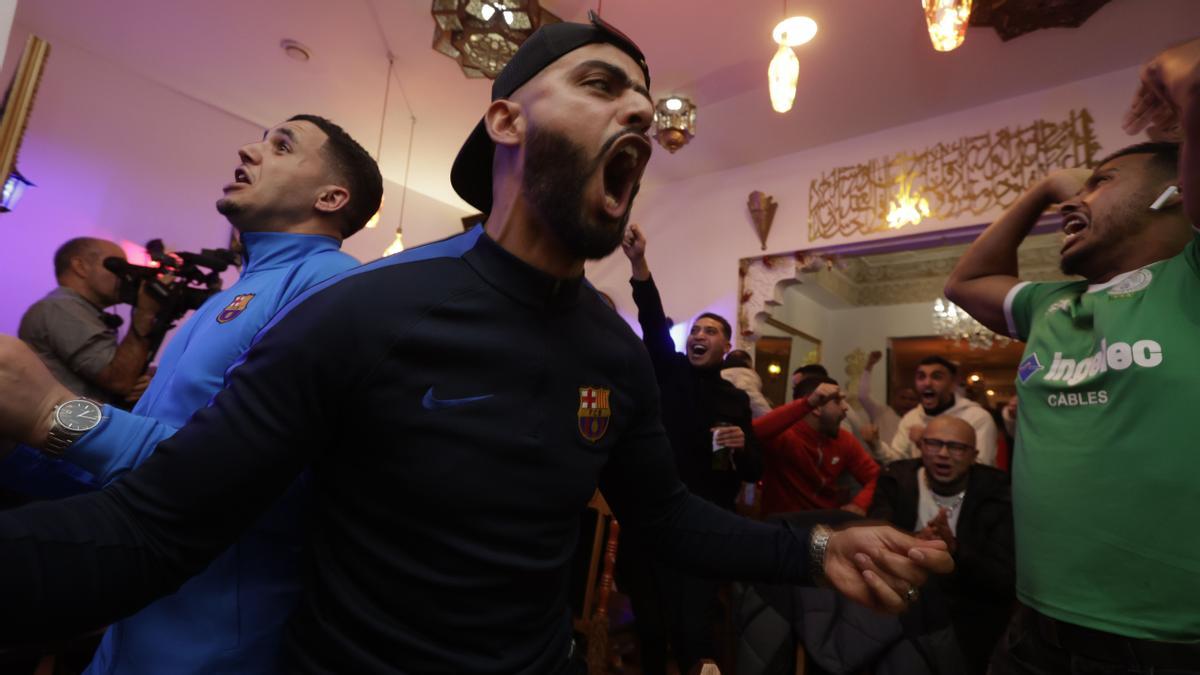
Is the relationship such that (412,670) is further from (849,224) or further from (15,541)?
(849,224)

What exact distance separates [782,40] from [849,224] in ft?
7.94

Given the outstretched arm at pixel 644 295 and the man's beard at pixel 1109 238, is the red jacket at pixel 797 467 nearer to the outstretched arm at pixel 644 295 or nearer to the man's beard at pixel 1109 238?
the outstretched arm at pixel 644 295

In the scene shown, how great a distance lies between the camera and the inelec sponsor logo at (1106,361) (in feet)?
3.58

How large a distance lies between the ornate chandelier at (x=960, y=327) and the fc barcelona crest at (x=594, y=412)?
735cm

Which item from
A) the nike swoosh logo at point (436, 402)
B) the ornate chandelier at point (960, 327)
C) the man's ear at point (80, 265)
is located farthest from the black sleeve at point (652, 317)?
the ornate chandelier at point (960, 327)

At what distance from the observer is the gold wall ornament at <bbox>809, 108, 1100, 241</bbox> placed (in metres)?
3.99

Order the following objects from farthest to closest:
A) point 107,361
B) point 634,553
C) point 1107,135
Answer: point 1107,135
point 634,553
point 107,361

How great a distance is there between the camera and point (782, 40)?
9.05ft

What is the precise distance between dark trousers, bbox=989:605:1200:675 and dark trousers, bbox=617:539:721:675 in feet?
3.94

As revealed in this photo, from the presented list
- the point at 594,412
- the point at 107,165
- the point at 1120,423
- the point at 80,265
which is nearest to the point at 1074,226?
the point at 1120,423

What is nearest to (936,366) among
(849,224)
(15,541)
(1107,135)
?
(849,224)

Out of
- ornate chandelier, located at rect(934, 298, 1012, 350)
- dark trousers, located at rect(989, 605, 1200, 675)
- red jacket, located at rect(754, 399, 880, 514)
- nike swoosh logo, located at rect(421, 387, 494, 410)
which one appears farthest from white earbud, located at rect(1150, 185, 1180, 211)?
ornate chandelier, located at rect(934, 298, 1012, 350)

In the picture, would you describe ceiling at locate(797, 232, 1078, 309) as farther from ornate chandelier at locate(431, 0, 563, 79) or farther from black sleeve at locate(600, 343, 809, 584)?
black sleeve at locate(600, 343, 809, 584)

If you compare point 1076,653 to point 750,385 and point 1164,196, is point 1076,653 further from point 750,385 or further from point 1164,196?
point 750,385
